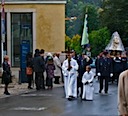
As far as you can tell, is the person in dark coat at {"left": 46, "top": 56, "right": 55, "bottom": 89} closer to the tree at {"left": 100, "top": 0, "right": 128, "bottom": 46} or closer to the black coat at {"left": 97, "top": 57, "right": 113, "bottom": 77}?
the black coat at {"left": 97, "top": 57, "right": 113, "bottom": 77}

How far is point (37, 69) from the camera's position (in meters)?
25.8

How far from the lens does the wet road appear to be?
1601 centimetres

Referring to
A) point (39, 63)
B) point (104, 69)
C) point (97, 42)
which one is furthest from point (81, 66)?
point (97, 42)

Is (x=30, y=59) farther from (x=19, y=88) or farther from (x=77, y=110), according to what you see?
(x=77, y=110)

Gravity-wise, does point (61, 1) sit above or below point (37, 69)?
above

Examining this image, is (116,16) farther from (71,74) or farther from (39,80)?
(71,74)

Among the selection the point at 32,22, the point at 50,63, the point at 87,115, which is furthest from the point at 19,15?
the point at 87,115

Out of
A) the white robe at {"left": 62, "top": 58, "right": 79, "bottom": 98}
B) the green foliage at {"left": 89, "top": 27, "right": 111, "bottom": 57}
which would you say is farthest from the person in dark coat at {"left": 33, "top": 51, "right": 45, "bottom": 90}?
the green foliage at {"left": 89, "top": 27, "right": 111, "bottom": 57}

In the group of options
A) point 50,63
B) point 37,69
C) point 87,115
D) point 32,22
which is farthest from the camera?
point 32,22

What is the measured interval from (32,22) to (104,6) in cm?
5270

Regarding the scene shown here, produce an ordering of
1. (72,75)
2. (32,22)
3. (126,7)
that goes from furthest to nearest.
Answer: (126,7) → (32,22) → (72,75)

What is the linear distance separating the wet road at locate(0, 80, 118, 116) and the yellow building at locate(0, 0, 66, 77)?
1114 cm

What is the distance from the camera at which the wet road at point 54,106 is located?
630 inches

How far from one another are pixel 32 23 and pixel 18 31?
0.91 meters
